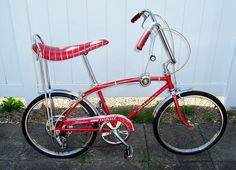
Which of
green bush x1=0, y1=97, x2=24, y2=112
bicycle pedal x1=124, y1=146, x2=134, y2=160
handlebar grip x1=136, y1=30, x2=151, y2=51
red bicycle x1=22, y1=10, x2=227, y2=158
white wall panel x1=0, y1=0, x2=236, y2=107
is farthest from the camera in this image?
green bush x1=0, y1=97, x2=24, y2=112

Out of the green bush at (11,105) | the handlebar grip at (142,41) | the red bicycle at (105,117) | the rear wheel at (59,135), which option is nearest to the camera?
the handlebar grip at (142,41)

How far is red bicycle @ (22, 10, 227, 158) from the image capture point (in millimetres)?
2547

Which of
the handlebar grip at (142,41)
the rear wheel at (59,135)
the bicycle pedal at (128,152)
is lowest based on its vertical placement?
the bicycle pedal at (128,152)

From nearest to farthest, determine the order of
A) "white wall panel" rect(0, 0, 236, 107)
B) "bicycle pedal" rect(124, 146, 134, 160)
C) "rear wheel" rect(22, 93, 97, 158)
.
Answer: "rear wheel" rect(22, 93, 97, 158) → "bicycle pedal" rect(124, 146, 134, 160) → "white wall panel" rect(0, 0, 236, 107)

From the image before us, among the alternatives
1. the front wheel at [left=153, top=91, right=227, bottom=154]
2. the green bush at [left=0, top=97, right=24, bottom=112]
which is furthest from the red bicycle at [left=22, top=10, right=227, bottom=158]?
the green bush at [left=0, top=97, right=24, bottom=112]

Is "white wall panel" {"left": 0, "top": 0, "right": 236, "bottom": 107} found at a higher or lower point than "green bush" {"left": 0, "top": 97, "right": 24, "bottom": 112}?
higher

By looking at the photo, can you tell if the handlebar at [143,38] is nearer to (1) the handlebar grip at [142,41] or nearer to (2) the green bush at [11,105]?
(1) the handlebar grip at [142,41]

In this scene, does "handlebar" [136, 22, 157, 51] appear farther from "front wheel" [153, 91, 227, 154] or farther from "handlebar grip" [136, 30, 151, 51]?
"front wheel" [153, 91, 227, 154]

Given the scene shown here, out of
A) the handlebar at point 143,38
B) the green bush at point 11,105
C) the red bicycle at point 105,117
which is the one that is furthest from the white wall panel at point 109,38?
the handlebar at point 143,38

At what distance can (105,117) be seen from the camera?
109 inches

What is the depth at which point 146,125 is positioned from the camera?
139 inches

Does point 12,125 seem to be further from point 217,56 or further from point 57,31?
point 217,56

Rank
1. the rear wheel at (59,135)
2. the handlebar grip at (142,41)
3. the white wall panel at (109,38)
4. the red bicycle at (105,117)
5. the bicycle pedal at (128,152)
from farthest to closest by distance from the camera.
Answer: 1. the white wall panel at (109,38)
2. the bicycle pedal at (128,152)
3. the rear wheel at (59,135)
4. the red bicycle at (105,117)
5. the handlebar grip at (142,41)

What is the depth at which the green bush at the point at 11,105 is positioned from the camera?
3754mm
